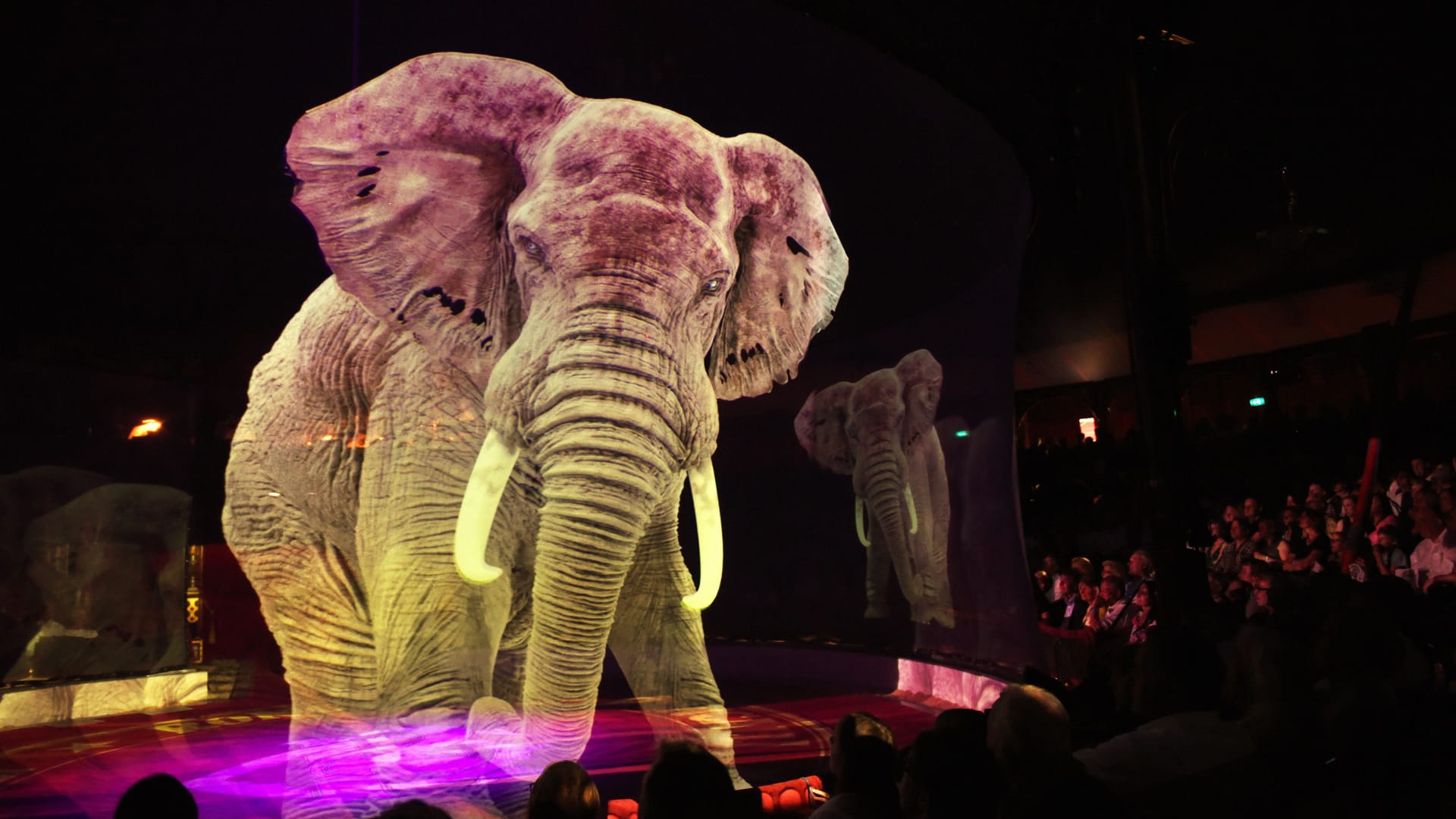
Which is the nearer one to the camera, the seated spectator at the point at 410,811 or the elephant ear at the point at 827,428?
the seated spectator at the point at 410,811

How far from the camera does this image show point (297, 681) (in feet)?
13.4

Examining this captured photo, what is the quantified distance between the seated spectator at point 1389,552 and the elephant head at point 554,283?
226 inches

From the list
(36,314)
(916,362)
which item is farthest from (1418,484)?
(36,314)

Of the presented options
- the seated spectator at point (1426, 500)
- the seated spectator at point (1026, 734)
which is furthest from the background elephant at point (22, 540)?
the seated spectator at point (1426, 500)

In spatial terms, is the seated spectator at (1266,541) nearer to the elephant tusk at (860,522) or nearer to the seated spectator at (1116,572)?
the seated spectator at (1116,572)

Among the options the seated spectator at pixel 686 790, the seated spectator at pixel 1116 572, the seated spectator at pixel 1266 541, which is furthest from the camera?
the seated spectator at pixel 1266 541

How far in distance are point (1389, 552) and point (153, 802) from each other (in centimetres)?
824

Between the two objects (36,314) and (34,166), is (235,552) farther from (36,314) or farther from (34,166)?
(34,166)

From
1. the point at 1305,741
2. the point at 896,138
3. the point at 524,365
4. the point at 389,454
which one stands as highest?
the point at 896,138

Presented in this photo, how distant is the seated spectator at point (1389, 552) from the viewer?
7551 millimetres

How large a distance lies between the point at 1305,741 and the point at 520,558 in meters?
2.67

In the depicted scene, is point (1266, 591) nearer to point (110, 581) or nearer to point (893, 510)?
point (893, 510)

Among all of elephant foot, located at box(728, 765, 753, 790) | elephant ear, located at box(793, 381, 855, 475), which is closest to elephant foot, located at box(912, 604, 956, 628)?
elephant ear, located at box(793, 381, 855, 475)

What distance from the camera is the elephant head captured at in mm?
3793
